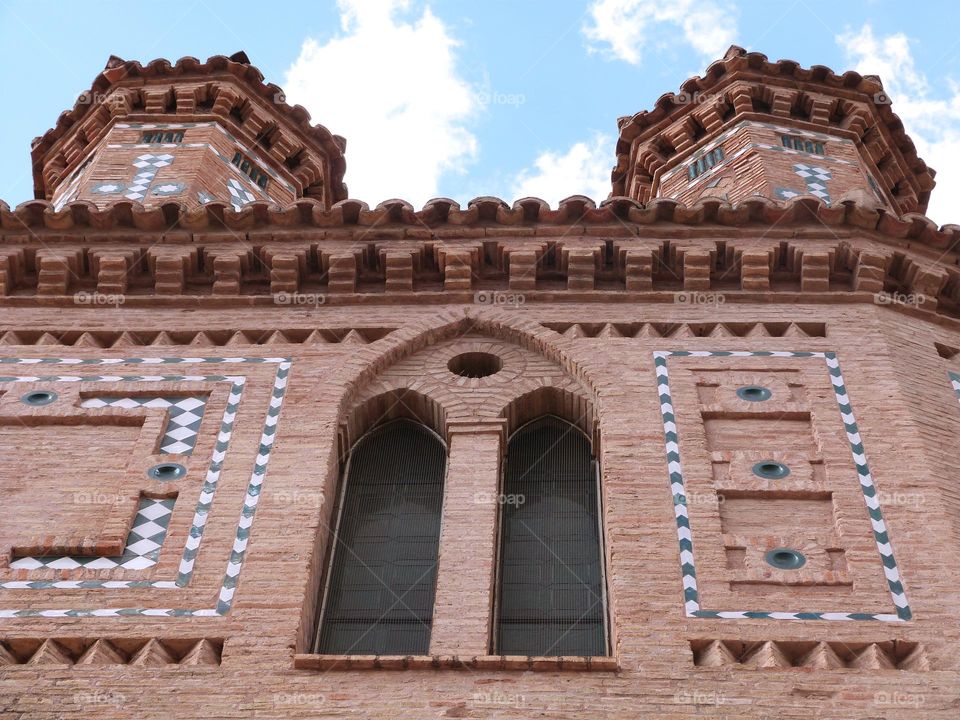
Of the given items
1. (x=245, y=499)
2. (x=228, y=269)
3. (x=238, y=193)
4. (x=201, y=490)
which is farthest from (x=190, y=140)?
(x=245, y=499)

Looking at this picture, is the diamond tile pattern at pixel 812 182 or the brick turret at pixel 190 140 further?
the brick turret at pixel 190 140

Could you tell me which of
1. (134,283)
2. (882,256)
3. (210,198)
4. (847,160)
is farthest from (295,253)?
(847,160)

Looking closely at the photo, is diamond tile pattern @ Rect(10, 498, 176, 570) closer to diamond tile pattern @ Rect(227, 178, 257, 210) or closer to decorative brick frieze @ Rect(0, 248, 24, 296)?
decorative brick frieze @ Rect(0, 248, 24, 296)

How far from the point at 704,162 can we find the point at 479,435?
6.71 metres

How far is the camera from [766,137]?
16.3m

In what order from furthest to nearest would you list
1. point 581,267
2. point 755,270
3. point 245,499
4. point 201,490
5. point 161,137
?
point 161,137, point 581,267, point 755,270, point 201,490, point 245,499

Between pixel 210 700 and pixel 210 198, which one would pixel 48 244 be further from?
pixel 210 700

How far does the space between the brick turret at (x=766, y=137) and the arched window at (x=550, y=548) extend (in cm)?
521

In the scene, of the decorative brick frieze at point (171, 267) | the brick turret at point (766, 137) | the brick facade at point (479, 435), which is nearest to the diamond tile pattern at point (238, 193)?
the brick facade at point (479, 435)

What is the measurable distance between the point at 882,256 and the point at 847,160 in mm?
4058

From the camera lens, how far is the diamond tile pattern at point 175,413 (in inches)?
416

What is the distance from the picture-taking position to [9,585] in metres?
9.23

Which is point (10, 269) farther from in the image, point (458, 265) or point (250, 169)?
point (250, 169)

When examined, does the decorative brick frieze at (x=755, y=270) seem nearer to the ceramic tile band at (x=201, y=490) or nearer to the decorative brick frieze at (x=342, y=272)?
the decorative brick frieze at (x=342, y=272)
